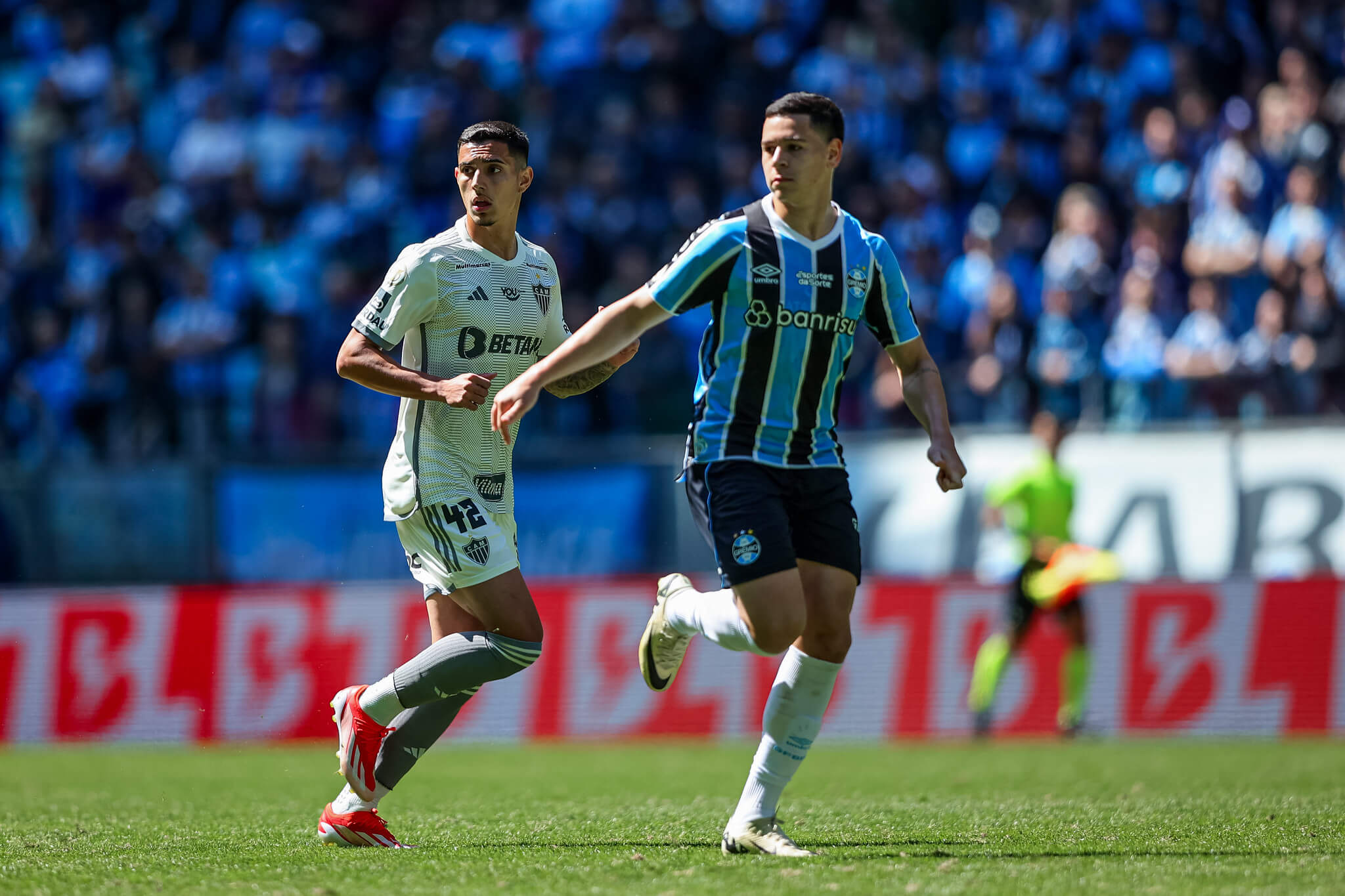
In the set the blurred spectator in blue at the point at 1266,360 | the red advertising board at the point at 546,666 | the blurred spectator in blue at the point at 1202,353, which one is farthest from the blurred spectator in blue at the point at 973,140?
the red advertising board at the point at 546,666

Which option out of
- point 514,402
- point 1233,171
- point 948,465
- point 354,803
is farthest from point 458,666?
point 1233,171

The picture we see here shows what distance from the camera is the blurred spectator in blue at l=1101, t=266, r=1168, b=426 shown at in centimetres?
1318

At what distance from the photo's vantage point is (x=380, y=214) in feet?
55.5

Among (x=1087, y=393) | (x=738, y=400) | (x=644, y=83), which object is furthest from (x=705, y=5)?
(x=738, y=400)

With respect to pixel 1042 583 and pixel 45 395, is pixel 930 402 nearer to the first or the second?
pixel 1042 583

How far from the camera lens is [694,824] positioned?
6.95m

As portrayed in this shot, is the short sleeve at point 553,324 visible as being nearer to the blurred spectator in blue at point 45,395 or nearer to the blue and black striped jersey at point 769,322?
the blue and black striped jersey at point 769,322

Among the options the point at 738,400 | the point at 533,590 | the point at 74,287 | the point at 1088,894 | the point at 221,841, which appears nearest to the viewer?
the point at 1088,894

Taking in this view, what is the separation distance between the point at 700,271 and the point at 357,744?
A: 228 cm

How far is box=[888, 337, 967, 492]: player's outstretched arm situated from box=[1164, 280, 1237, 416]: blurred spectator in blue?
7.54 m

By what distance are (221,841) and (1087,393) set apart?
29.4 ft

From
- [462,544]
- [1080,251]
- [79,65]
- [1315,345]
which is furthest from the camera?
[79,65]

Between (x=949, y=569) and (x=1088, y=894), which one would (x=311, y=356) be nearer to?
(x=949, y=569)

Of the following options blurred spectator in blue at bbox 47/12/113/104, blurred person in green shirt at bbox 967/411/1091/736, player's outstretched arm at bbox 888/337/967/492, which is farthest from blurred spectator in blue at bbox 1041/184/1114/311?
blurred spectator in blue at bbox 47/12/113/104
